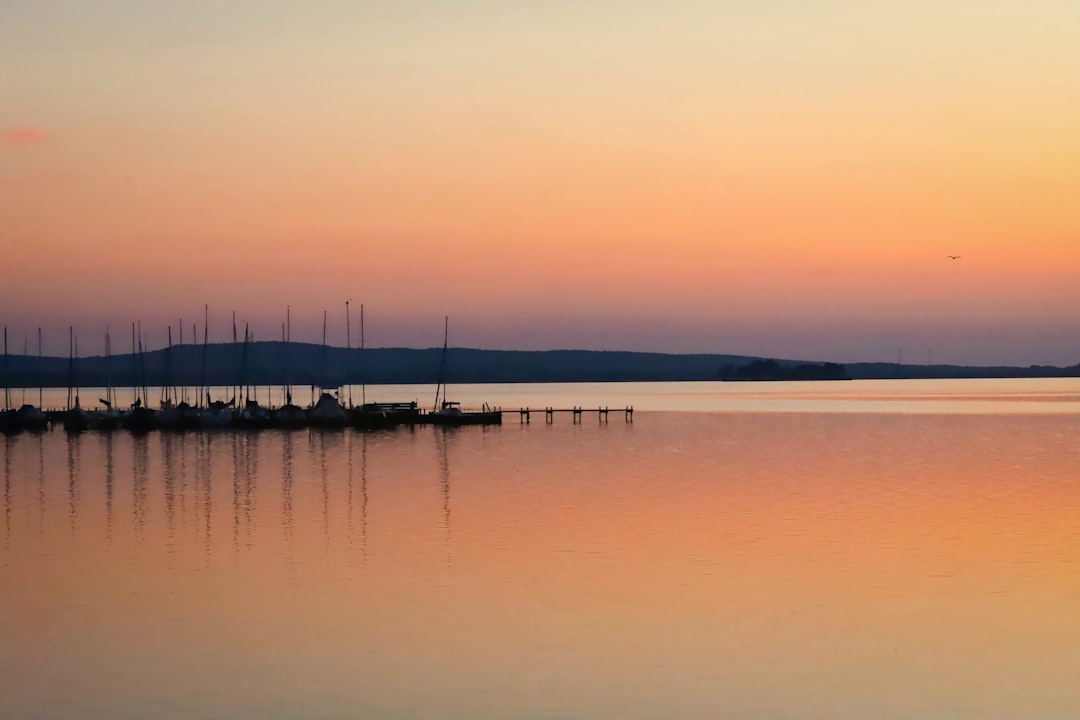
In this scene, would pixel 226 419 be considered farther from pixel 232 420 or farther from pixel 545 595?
pixel 545 595

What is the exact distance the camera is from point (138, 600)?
28422mm

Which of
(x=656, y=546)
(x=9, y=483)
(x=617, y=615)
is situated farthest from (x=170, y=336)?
(x=617, y=615)

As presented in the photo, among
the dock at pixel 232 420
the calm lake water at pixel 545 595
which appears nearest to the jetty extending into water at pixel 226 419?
the dock at pixel 232 420

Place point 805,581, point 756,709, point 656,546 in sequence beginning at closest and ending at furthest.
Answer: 1. point 756,709
2. point 805,581
3. point 656,546

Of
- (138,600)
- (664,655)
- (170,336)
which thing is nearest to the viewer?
(664,655)

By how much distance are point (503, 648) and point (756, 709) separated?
5.47 m

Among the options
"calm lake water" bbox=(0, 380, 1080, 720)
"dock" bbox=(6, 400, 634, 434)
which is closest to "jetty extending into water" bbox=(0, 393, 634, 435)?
"dock" bbox=(6, 400, 634, 434)

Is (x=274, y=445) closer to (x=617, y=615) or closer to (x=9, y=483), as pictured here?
(x=9, y=483)

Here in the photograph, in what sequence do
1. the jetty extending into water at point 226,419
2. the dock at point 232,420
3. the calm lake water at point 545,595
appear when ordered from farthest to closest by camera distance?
1. the jetty extending into water at point 226,419
2. the dock at point 232,420
3. the calm lake water at point 545,595

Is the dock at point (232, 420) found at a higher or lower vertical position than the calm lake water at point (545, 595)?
higher

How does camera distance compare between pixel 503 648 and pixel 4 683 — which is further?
pixel 503 648

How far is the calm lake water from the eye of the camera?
20.2 meters

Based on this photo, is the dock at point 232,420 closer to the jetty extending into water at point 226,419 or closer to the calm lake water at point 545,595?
the jetty extending into water at point 226,419

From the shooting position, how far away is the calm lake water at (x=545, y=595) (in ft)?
66.1
